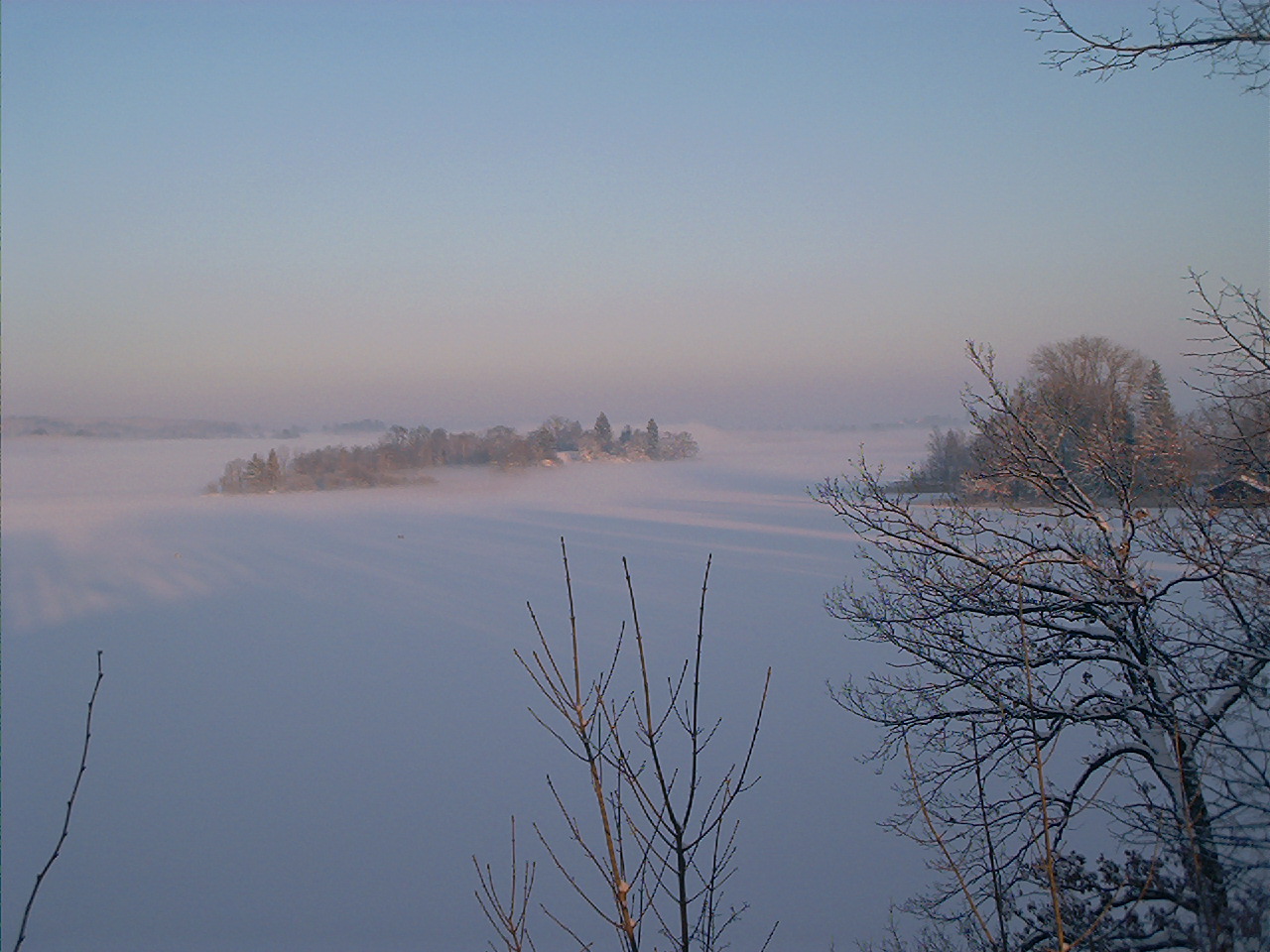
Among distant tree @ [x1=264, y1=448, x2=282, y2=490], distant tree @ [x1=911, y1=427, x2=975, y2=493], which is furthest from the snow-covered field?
distant tree @ [x1=264, y1=448, x2=282, y2=490]

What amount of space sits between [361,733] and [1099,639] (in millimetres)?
7723

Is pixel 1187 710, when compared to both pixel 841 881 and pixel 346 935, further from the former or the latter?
pixel 346 935

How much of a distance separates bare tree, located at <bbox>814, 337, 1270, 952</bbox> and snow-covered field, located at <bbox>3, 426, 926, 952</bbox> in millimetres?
790

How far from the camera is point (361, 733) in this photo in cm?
918

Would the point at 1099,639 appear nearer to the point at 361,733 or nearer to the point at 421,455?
the point at 361,733

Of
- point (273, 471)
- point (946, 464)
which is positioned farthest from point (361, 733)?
point (273, 471)

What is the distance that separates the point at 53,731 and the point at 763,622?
901 cm

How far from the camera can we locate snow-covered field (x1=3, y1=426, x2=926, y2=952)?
6355 millimetres

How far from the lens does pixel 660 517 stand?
76.0 ft

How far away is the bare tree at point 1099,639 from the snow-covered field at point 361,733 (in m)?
0.79

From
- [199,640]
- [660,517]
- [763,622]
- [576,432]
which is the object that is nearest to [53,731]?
[199,640]

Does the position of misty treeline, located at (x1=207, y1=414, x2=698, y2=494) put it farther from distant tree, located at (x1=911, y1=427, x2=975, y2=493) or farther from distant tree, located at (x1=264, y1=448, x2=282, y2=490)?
distant tree, located at (x1=911, y1=427, x2=975, y2=493)

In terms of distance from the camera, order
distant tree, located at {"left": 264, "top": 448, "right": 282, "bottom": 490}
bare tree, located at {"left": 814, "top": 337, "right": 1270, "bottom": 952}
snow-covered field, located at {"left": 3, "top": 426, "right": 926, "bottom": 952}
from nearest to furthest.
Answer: bare tree, located at {"left": 814, "top": 337, "right": 1270, "bottom": 952}
snow-covered field, located at {"left": 3, "top": 426, "right": 926, "bottom": 952}
distant tree, located at {"left": 264, "top": 448, "right": 282, "bottom": 490}

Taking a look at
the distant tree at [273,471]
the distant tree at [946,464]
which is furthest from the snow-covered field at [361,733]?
the distant tree at [273,471]
